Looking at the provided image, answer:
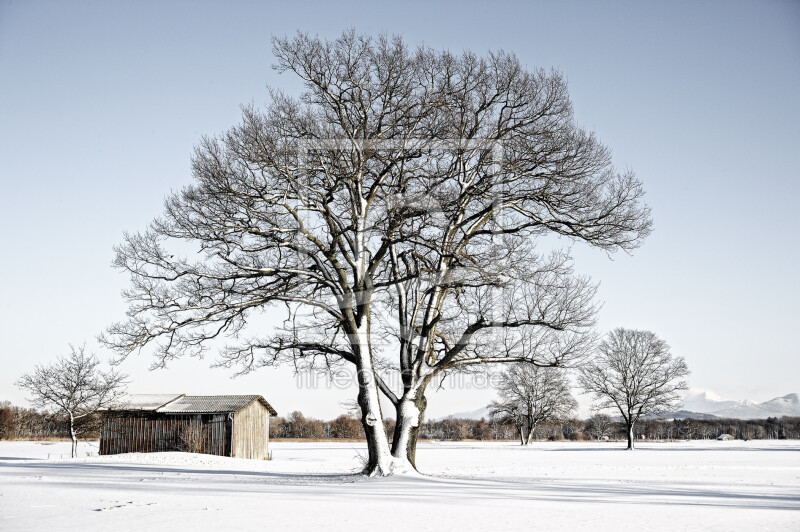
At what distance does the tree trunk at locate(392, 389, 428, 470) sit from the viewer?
16.9m

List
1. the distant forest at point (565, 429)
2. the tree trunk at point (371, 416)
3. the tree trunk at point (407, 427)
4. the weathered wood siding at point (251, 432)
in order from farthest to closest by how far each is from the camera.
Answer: the distant forest at point (565, 429) < the weathered wood siding at point (251, 432) < the tree trunk at point (407, 427) < the tree trunk at point (371, 416)

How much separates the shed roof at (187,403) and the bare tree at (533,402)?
31229 mm

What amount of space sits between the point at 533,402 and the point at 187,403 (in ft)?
132

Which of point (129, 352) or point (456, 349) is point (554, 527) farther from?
point (129, 352)

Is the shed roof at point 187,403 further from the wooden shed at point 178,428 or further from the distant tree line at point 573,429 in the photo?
the distant tree line at point 573,429

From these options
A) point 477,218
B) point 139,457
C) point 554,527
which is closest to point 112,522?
point 554,527

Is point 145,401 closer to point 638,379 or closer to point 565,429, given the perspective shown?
point 638,379

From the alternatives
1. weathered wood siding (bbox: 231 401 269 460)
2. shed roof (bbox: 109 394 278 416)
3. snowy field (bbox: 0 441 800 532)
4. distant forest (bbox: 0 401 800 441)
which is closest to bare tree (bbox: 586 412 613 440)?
distant forest (bbox: 0 401 800 441)

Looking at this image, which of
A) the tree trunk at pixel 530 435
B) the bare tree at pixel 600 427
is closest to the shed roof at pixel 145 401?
the tree trunk at pixel 530 435

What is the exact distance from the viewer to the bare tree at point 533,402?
62.7 metres

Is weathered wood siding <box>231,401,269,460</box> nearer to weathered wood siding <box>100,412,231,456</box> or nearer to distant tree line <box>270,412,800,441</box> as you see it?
weathered wood siding <box>100,412,231,456</box>

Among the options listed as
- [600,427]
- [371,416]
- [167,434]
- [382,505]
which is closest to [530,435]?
[600,427]

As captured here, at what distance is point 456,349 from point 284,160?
711 cm

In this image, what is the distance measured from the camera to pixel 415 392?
686 inches
